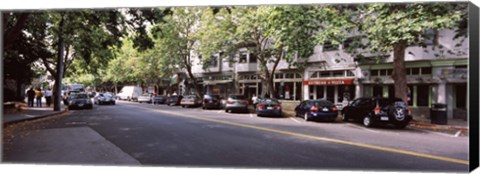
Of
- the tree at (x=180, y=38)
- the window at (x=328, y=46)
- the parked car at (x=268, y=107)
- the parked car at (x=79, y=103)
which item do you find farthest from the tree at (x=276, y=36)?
the parked car at (x=79, y=103)

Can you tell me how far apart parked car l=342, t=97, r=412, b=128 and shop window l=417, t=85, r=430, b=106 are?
44 cm

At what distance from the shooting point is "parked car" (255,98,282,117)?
996 centimetres

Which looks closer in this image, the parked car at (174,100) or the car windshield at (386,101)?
the car windshield at (386,101)

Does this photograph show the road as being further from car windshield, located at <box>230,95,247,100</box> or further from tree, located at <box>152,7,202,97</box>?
tree, located at <box>152,7,202,97</box>

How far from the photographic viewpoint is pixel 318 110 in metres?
9.35

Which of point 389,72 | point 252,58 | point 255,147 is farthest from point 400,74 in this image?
point 255,147

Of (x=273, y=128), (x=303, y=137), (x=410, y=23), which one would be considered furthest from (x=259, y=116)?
(x=410, y=23)

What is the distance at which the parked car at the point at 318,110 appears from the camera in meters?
9.27

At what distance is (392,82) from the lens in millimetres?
8898

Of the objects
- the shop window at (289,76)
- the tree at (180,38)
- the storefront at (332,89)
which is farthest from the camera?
the tree at (180,38)

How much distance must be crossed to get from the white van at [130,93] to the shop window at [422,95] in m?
22.7

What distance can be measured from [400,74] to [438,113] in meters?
1.62

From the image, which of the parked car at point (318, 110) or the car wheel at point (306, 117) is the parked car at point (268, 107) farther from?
the car wheel at point (306, 117)

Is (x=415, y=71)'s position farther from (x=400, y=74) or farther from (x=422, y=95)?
(x=422, y=95)
